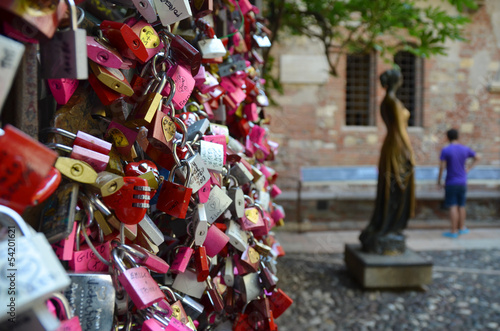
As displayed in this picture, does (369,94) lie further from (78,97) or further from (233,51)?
(78,97)

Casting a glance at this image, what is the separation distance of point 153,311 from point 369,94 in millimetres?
8671

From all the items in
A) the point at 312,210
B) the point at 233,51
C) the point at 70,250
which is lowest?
the point at 312,210

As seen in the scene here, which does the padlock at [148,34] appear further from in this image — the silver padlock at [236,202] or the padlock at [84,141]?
the silver padlock at [236,202]

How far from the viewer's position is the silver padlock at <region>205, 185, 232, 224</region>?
0.89 metres

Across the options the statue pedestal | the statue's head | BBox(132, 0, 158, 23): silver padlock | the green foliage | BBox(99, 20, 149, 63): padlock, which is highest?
the green foliage

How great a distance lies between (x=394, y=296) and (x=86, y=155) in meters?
4.14

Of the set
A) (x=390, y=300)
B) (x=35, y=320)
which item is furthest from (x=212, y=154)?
(x=390, y=300)

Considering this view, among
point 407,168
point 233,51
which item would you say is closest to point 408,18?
point 407,168

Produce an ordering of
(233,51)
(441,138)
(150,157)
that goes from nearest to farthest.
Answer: (150,157)
(233,51)
(441,138)

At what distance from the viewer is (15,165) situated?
39 centimetres

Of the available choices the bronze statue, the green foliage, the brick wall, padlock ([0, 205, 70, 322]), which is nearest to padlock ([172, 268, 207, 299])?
padlock ([0, 205, 70, 322])

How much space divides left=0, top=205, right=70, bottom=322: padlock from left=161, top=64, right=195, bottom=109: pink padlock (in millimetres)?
455

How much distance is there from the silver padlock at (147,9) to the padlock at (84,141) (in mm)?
241

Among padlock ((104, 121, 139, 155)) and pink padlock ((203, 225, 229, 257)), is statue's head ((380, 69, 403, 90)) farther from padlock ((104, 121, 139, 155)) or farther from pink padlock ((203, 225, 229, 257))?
padlock ((104, 121, 139, 155))
